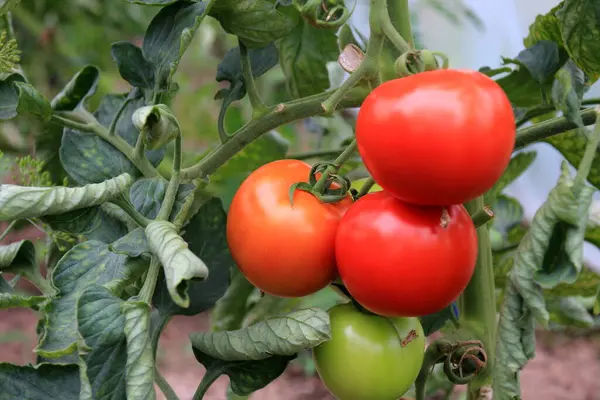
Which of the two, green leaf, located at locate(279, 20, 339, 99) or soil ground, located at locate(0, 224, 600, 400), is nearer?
green leaf, located at locate(279, 20, 339, 99)

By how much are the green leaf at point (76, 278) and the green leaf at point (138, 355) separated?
51mm

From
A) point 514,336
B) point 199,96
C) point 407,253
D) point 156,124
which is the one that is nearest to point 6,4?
point 156,124

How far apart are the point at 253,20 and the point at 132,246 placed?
0.23 metres

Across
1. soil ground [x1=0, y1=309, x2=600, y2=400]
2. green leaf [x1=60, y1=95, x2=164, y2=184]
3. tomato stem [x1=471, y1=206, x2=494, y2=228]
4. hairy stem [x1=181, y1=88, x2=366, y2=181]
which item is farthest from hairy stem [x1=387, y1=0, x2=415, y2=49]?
soil ground [x1=0, y1=309, x2=600, y2=400]

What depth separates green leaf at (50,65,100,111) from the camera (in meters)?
0.68

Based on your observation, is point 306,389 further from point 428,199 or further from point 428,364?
point 428,199

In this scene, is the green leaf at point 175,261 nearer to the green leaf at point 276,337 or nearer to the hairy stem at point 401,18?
the green leaf at point 276,337

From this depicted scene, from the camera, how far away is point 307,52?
803mm

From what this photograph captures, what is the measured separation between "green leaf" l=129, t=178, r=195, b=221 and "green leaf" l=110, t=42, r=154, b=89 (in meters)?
0.12

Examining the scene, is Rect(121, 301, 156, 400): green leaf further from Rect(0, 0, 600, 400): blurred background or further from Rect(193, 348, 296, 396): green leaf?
Rect(0, 0, 600, 400): blurred background

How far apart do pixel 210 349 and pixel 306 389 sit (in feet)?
4.54

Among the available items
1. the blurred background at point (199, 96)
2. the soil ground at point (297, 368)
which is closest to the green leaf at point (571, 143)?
the blurred background at point (199, 96)

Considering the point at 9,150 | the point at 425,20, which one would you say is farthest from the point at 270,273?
the point at 425,20

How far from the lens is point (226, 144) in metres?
0.68
